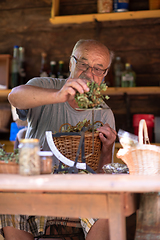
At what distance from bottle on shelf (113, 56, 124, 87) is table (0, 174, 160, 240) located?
6.62 ft

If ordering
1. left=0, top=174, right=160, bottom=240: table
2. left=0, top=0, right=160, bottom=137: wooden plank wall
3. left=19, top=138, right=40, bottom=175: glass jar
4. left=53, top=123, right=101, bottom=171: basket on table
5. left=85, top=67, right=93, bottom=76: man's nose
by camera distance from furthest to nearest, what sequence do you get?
left=0, top=0, right=160, bottom=137: wooden plank wall, left=85, top=67, right=93, bottom=76: man's nose, left=53, top=123, right=101, bottom=171: basket on table, left=19, top=138, right=40, bottom=175: glass jar, left=0, top=174, right=160, bottom=240: table

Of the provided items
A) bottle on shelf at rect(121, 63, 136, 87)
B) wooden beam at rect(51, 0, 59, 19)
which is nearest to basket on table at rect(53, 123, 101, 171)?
bottle on shelf at rect(121, 63, 136, 87)

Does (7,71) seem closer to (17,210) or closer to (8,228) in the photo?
(8,228)

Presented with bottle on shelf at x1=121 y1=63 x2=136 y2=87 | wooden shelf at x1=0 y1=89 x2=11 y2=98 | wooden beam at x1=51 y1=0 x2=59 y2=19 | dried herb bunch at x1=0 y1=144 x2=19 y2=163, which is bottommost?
dried herb bunch at x1=0 y1=144 x2=19 y2=163

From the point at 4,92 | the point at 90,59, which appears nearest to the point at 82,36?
the point at 4,92

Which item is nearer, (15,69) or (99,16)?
(99,16)

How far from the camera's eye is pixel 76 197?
88 centimetres

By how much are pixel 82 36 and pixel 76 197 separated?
2.45 m

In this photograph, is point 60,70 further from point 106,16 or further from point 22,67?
point 106,16

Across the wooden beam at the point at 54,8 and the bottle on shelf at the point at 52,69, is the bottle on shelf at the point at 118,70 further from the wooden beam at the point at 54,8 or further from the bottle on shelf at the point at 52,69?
the wooden beam at the point at 54,8

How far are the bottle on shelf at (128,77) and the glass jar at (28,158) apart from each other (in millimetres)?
1958

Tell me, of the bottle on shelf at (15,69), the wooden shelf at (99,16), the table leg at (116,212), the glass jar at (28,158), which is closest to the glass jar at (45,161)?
the glass jar at (28,158)

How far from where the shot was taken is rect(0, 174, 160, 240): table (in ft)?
2.54

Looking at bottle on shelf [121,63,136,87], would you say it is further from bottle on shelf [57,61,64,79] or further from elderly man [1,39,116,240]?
elderly man [1,39,116,240]
